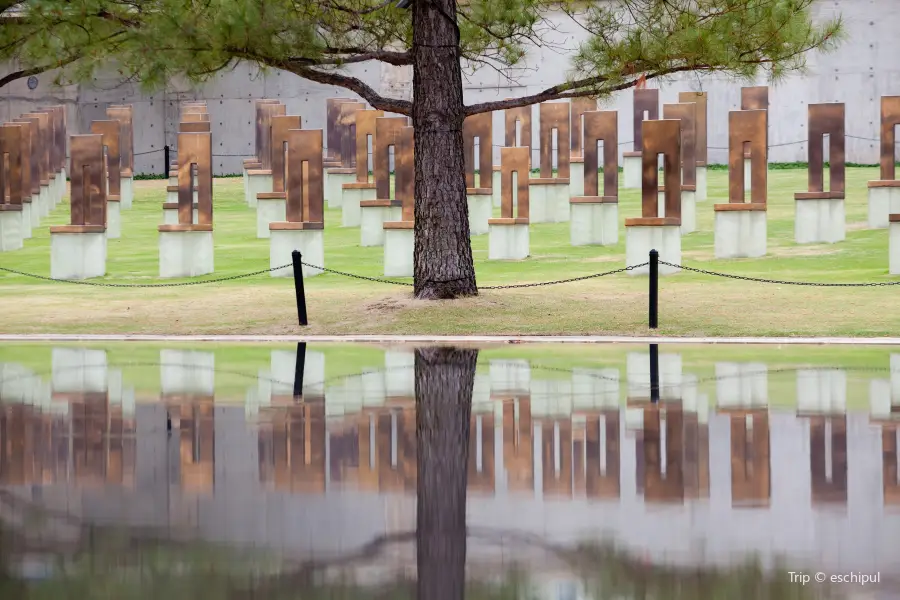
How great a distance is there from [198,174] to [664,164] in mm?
5899

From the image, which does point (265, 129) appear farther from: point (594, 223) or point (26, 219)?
point (594, 223)

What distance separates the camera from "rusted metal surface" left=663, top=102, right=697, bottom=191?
2261 centimetres

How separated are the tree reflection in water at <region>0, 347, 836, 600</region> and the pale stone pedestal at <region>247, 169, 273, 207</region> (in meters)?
21.5

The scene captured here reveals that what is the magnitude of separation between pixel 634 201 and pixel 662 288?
923cm

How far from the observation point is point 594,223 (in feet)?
71.1

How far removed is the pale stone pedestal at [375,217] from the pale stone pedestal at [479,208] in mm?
1378

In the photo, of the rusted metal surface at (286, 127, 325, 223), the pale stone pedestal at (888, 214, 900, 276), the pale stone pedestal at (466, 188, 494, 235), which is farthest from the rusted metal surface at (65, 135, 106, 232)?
the pale stone pedestal at (888, 214, 900, 276)

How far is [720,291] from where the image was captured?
55.7 ft

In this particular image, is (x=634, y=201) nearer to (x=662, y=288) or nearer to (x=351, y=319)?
(x=662, y=288)

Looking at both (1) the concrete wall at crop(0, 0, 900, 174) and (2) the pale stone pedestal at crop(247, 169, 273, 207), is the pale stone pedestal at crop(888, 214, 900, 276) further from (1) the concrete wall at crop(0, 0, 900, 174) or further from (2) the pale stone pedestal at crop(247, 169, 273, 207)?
(2) the pale stone pedestal at crop(247, 169, 273, 207)

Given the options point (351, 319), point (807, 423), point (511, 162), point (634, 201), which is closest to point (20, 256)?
point (511, 162)

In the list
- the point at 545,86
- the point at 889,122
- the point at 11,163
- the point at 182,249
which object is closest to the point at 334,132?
the point at 545,86

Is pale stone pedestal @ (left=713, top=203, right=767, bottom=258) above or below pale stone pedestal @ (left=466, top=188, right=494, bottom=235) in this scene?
below

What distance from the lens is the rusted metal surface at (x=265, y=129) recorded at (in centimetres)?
2847
